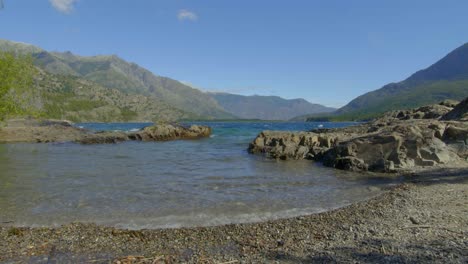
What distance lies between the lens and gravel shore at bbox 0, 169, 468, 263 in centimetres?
982

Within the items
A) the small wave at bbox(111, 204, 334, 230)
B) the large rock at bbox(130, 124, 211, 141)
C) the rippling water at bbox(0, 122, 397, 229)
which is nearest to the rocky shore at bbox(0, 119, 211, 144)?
the large rock at bbox(130, 124, 211, 141)

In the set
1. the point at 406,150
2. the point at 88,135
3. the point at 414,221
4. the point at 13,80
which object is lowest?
the point at 88,135

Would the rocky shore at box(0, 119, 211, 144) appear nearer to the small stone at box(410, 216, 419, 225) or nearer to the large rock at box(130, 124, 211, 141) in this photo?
the large rock at box(130, 124, 211, 141)

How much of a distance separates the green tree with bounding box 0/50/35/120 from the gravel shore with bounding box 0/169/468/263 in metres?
35.6

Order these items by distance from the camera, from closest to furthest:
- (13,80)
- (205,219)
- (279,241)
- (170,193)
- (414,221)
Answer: (279,241), (414,221), (205,219), (170,193), (13,80)

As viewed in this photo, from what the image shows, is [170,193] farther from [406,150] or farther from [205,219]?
[406,150]

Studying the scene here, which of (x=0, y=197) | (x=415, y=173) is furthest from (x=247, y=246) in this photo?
(x=415, y=173)

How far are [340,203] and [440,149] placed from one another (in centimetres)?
1660

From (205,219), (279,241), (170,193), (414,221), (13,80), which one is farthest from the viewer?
(13,80)

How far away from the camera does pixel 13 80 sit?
1753 inches

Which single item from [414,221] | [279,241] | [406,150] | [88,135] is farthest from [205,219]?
[88,135]

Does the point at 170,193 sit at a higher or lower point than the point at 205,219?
lower

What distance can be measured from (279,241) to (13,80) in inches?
1768

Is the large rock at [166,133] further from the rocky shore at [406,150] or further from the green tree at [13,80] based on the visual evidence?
the rocky shore at [406,150]
